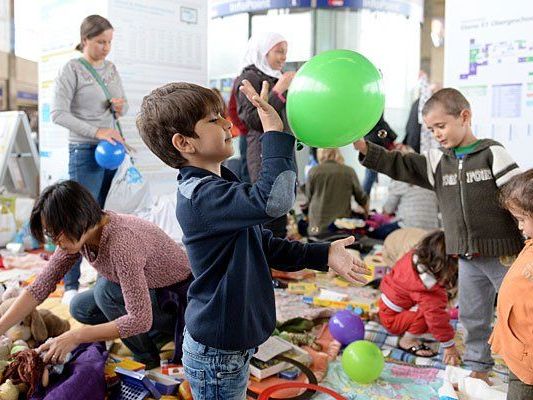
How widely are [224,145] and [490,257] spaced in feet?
4.76

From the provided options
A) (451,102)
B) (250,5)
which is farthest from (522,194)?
(250,5)

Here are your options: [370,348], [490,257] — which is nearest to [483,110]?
[490,257]

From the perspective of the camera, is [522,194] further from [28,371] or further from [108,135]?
[108,135]

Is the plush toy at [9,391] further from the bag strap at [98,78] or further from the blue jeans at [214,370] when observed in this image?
the bag strap at [98,78]

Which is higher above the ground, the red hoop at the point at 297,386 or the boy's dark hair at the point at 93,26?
the boy's dark hair at the point at 93,26

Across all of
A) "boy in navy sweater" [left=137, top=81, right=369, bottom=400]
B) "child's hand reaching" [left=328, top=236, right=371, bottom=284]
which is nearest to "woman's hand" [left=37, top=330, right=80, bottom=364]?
"boy in navy sweater" [left=137, top=81, right=369, bottom=400]

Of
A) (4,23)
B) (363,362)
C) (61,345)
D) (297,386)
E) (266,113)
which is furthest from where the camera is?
(4,23)

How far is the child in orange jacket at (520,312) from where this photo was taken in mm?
1659

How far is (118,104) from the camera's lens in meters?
3.41

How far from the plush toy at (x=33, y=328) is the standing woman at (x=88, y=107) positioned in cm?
50

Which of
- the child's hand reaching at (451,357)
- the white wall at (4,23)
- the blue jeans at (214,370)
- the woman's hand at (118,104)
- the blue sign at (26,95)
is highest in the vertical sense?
the white wall at (4,23)

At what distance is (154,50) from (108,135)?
6.10 ft

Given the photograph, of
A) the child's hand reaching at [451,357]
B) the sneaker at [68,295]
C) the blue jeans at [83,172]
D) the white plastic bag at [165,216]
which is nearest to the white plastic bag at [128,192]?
the white plastic bag at [165,216]

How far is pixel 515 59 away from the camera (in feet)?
12.5
